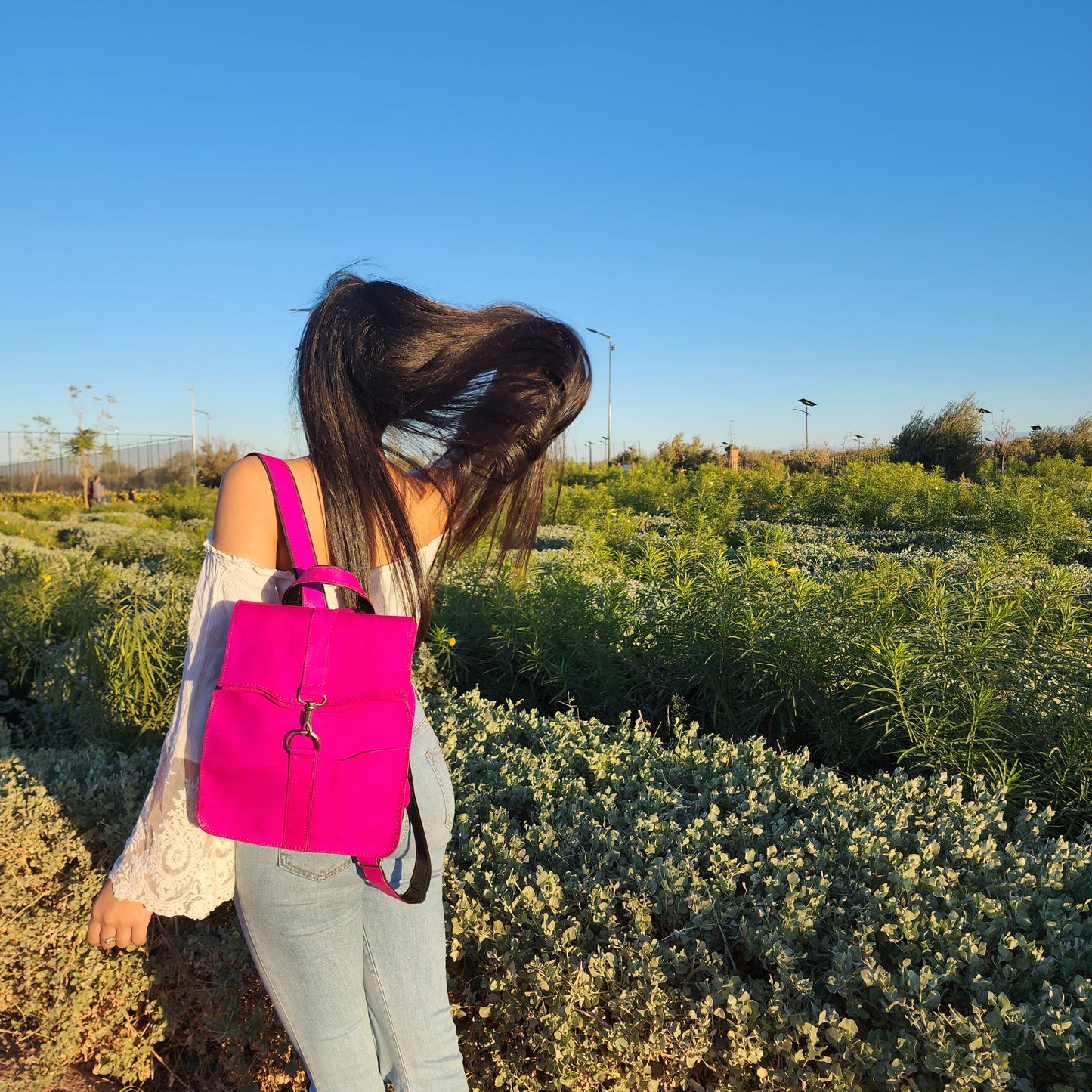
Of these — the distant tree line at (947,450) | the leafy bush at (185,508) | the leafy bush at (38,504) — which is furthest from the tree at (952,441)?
the leafy bush at (38,504)

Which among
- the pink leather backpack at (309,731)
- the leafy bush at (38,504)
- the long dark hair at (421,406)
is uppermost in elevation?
the long dark hair at (421,406)

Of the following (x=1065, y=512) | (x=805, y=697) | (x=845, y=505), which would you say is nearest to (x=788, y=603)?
(x=805, y=697)

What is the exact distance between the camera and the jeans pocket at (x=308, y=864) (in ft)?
3.86

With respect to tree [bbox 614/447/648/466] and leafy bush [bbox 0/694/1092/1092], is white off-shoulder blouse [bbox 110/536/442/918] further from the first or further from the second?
tree [bbox 614/447/648/466]

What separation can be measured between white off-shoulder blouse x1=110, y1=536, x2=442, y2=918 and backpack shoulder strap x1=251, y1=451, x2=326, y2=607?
3.0 inches

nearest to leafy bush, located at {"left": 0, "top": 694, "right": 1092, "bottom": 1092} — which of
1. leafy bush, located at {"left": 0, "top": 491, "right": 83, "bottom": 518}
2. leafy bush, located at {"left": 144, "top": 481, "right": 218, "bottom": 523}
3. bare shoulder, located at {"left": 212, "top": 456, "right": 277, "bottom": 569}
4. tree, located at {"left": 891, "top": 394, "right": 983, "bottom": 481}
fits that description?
bare shoulder, located at {"left": 212, "top": 456, "right": 277, "bottom": 569}

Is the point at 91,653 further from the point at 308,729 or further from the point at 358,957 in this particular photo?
the point at 308,729

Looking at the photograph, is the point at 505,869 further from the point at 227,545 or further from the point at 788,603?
the point at 788,603

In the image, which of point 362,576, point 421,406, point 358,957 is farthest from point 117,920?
point 421,406

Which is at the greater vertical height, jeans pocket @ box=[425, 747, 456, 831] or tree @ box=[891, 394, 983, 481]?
tree @ box=[891, 394, 983, 481]

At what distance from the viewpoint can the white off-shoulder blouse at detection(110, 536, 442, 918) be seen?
47.3 inches

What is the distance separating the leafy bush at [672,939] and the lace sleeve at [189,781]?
0.76 m

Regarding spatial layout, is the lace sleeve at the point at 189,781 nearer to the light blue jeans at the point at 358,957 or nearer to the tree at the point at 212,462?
the light blue jeans at the point at 358,957

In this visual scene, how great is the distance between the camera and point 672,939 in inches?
67.8
